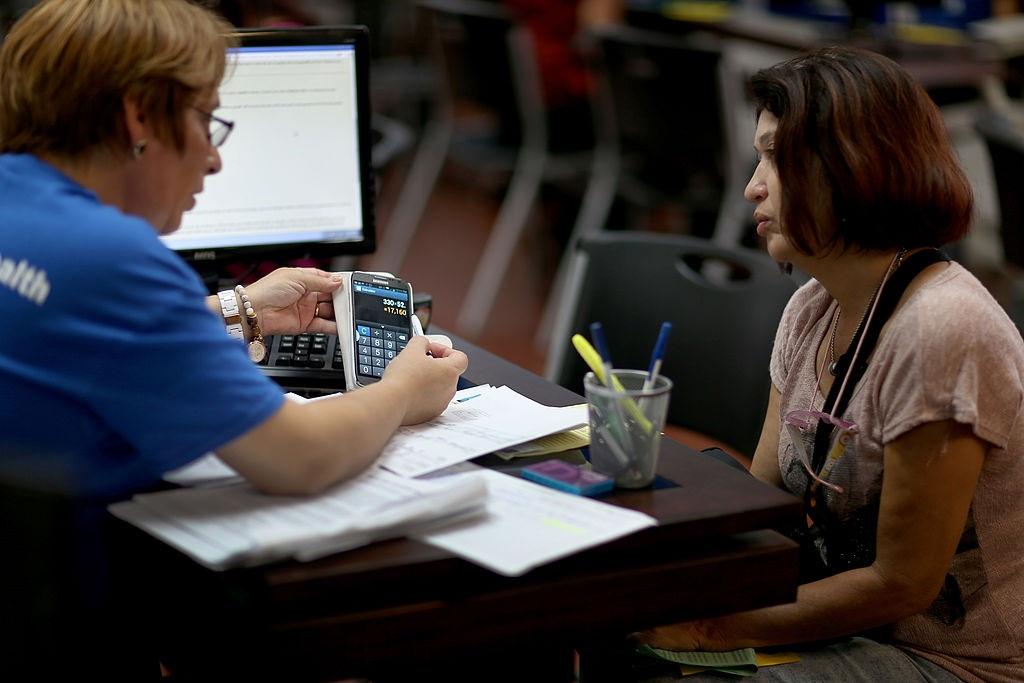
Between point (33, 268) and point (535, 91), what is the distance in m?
3.21

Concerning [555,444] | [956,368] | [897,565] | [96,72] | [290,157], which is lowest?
[897,565]

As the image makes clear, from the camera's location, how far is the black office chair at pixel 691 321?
1.82m

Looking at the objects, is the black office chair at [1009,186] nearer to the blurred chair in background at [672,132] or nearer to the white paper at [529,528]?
the blurred chair in background at [672,132]

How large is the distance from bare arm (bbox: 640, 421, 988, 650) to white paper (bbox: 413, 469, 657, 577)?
0.30m

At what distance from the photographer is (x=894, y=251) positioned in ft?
4.59

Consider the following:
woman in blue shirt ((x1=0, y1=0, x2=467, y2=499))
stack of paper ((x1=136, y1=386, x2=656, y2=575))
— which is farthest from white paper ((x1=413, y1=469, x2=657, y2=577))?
woman in blue shirt ((x1=0, y1=0, x2=467, y2=499))

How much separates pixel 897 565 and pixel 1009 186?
1.58m

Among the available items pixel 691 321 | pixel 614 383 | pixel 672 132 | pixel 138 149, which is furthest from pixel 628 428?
pixel 672 132

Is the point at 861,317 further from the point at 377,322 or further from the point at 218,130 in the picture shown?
the point at 218,130

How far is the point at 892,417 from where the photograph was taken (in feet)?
4.29

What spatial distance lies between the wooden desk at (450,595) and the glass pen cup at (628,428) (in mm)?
24

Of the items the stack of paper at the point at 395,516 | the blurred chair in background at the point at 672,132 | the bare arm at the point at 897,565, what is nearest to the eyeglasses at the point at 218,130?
the stack of paper at the point at 395,516

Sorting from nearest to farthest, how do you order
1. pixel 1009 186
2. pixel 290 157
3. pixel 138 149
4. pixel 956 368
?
pixel 138 149 < pixel 956 368 < pixel 290 157 < pixel 1009 186

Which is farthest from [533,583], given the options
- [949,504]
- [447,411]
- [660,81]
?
[660,81]
